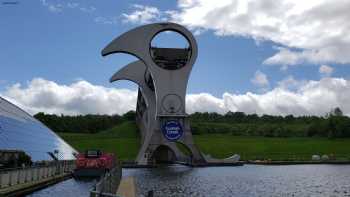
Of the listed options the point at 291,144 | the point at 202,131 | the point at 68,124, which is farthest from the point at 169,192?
the point at 68,124

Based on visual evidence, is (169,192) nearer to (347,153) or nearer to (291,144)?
(347,153)

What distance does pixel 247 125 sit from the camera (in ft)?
529

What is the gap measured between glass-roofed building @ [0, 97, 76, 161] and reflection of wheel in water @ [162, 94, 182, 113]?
46.4 feet

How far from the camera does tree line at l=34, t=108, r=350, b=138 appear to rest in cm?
12362

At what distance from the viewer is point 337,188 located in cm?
2745

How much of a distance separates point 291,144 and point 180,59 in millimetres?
43497

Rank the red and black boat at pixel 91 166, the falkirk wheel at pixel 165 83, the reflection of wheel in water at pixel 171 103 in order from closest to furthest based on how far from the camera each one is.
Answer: the red and black boat at pixel 91 166 < the falkirk wheel at pixel 165 83 < the reflection of wheel in water at pixel 171 103

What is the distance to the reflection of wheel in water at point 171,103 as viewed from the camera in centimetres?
6506

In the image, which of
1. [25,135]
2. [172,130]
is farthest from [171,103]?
[25,135]

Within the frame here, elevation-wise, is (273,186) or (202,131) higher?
(202,131)

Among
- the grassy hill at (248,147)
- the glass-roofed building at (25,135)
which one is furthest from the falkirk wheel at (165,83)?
the grassy hill at (248,147)

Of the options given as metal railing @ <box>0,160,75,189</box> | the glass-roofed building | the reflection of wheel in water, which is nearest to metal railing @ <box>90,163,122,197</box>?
metal railing @ <box>0,160,75,189</box>

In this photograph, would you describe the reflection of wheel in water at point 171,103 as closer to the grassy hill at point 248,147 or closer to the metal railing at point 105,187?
the grassy hill at point 248,147

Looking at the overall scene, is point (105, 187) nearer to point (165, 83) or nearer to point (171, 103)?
point (171, 103)
